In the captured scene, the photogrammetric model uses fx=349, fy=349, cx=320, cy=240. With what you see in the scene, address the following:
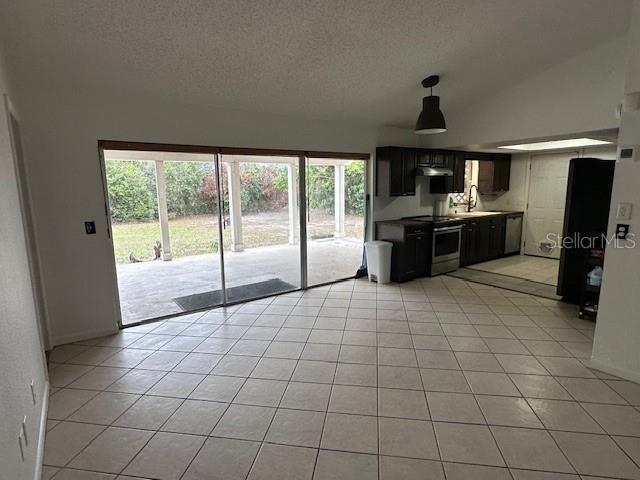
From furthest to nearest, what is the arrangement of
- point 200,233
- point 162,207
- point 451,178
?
point 451,178, point 200,233, point 162,207

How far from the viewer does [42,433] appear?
2.11 m

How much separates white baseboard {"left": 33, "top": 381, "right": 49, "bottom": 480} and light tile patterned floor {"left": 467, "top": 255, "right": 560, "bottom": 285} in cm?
601

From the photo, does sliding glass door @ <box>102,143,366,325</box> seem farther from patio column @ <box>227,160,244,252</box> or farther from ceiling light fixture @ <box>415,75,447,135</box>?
ceiling light fixture @ <box>415,75,447,135</box>

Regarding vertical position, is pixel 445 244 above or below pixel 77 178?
below

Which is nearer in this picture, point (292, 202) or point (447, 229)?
point (292, 202)

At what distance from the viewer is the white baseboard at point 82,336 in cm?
340

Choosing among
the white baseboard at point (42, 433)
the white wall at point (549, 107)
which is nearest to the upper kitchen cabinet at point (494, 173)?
the white wall at point (549, 107)

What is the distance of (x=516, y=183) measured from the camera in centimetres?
734

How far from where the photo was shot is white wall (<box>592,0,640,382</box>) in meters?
2.58

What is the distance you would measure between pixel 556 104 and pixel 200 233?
4.74m

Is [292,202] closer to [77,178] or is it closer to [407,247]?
[407,247]

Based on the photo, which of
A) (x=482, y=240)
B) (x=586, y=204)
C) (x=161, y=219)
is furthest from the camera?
(x=482, y=240)

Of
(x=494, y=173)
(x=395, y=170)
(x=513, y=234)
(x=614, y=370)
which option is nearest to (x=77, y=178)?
(x=395, y=170)

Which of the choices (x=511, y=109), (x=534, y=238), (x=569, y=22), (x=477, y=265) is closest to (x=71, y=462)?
(x=569, y=22)
